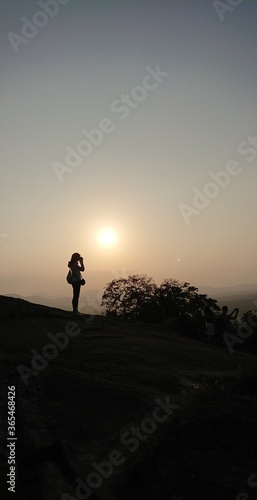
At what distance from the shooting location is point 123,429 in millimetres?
6289

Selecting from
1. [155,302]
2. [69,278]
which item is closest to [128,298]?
[155,302]

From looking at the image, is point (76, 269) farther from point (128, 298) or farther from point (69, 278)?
point (128, 298)

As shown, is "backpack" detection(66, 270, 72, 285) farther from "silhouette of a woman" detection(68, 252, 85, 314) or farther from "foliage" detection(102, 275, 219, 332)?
"foliage" detection(102, 275, 219, 332)

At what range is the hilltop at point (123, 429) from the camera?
484cm

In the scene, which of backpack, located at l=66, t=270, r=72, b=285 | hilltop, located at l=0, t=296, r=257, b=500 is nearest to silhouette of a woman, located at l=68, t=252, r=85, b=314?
backpack, located at l=66, t=270, r=72, b=285

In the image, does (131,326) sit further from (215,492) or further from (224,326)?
(215,492)

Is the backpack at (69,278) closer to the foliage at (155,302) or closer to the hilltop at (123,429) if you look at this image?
the hilltop at (123,429)

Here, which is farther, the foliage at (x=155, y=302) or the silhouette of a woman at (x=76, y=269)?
the foliage at (x=155, y=302)

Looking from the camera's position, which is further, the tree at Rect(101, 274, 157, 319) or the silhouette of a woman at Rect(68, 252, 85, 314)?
the tree at Rect(101, 274, 157, 319)

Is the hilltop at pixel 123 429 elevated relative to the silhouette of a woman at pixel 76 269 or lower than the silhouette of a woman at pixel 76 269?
lower

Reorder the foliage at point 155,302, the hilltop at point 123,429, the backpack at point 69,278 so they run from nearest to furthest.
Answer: the hilltop at point 123,429 → the backpack at point 69,278 → the foliage at point 155,302

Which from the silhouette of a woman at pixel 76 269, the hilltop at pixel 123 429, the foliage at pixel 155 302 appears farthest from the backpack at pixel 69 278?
the foliage at pixel 155 302

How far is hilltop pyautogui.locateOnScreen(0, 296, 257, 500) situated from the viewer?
4.84 m

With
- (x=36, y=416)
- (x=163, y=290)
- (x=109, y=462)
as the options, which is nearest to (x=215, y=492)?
(x=109, y=462)
